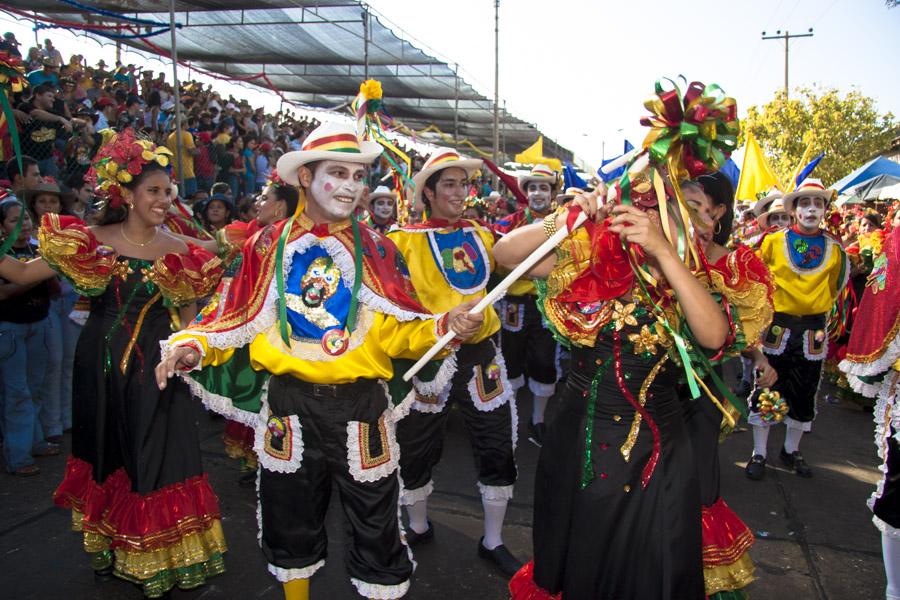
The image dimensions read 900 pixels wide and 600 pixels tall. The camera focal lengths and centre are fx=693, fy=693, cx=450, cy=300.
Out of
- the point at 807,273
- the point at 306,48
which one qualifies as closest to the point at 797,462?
the point at 807,273

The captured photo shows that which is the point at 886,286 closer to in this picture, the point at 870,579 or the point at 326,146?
the point at 870,579

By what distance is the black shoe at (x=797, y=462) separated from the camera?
5660 millimetres

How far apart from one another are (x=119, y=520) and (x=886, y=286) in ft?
13.1

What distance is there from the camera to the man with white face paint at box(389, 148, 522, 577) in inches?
161

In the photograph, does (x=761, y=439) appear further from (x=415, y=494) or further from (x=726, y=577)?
(x=415, y=494)

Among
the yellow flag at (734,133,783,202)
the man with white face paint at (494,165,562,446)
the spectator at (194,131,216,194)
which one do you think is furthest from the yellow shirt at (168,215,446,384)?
the spectator at (194,131,216,194)

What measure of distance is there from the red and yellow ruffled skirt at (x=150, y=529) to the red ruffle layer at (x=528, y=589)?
1.80 meters

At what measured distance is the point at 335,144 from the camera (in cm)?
298

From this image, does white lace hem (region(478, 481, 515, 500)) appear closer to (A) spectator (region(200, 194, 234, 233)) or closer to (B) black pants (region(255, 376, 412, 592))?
(B) black pants (region(255, 376, 412, 592))

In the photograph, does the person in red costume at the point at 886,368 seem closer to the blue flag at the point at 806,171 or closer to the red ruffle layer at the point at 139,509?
the blue flag at the point at 806,171

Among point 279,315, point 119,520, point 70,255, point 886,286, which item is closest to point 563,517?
point 279,315

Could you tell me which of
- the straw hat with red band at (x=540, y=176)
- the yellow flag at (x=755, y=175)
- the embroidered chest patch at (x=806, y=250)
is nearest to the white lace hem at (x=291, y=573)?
the embroidered chest patch at (x=806, y=250)

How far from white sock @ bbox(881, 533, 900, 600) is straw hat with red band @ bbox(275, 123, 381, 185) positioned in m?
3.03

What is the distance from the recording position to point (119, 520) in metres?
3.62
